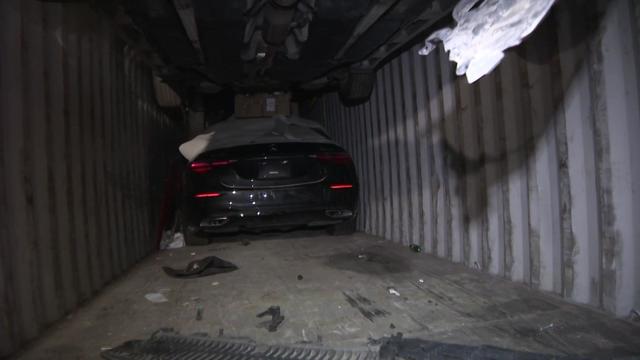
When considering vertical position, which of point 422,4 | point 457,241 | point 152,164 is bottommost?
point 457,241

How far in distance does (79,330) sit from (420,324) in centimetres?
202

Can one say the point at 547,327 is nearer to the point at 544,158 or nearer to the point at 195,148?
the point at 544,158

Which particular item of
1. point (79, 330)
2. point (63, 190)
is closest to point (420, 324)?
point (79, 330)

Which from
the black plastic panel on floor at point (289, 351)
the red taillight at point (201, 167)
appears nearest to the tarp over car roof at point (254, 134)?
the red taillight at point (201, 167)

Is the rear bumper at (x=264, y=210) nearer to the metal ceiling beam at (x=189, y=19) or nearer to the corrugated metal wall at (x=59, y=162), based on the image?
the corrugated metal wall at (x=59, y=162)

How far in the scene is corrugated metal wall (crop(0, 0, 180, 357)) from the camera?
199 cm

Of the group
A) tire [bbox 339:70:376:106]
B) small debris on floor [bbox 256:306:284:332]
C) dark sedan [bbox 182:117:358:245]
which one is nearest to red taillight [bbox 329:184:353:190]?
dark sedan [bbox 182:117:358:245]

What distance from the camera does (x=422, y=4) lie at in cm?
309

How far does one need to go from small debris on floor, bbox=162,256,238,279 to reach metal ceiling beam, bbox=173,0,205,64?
6.98 feet

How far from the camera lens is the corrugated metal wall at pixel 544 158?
6.52ft

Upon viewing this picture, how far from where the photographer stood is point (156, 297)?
2.78 m

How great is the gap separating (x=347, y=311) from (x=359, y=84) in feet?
10.9

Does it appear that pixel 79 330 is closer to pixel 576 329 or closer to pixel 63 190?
pixel 63 190

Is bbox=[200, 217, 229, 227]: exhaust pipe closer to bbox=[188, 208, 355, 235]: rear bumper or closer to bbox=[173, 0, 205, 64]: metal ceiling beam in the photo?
bbox=[188, 208, 355, 235]: rear bumper
